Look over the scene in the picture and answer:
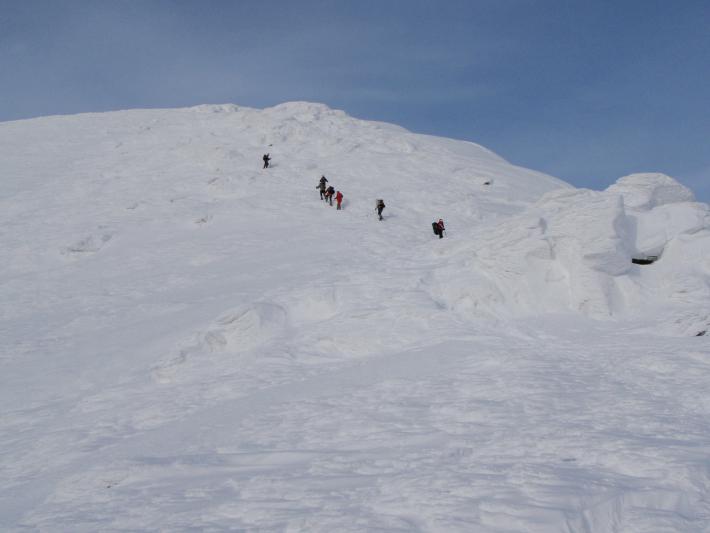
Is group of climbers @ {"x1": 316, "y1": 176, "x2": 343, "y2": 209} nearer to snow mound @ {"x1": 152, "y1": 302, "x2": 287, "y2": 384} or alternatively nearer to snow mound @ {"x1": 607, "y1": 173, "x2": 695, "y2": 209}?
snow mound @ {"x1": 607, "y1": 173, "x2": 695, "y2": 209}

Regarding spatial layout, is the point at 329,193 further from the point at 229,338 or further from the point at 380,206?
the point at 229,338

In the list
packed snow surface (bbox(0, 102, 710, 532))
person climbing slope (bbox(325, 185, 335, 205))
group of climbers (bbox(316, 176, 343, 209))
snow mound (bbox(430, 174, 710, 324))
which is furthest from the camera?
person climbing slope (bbox(325, 185, 335, 205))

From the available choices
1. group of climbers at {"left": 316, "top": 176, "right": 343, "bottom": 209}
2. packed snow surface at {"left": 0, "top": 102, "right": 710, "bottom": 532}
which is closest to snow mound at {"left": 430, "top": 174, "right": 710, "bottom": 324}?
packed snow surface at {"left": 0, "top": 102, "right": 710, "bottom": 532}

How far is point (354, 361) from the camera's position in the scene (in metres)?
13.1

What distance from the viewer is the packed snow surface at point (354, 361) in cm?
628

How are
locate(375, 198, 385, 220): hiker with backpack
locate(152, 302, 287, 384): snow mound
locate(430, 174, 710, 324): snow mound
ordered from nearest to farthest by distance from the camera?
locate(152, 302, 287, 384): snow mound → locate(430, 174, 710, 324): snow mound → locate(375, 198, 385, 220): hiker with backpack

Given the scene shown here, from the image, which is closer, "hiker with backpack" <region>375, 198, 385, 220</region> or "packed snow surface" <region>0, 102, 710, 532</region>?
"packed snow surface" <region>0, 102, 710, 532</region>

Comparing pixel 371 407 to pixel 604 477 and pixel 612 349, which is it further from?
pixel 612 349

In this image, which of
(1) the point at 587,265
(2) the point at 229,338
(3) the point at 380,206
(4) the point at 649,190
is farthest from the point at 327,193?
(1) the point at 587,265

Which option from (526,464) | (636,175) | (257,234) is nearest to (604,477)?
(526,464)

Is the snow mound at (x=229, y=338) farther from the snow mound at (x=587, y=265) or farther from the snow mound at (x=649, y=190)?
the snow mound at (x=649, y=190)

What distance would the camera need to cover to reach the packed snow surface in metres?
6.28

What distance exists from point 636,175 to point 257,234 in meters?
15.9

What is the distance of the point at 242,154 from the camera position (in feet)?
124
